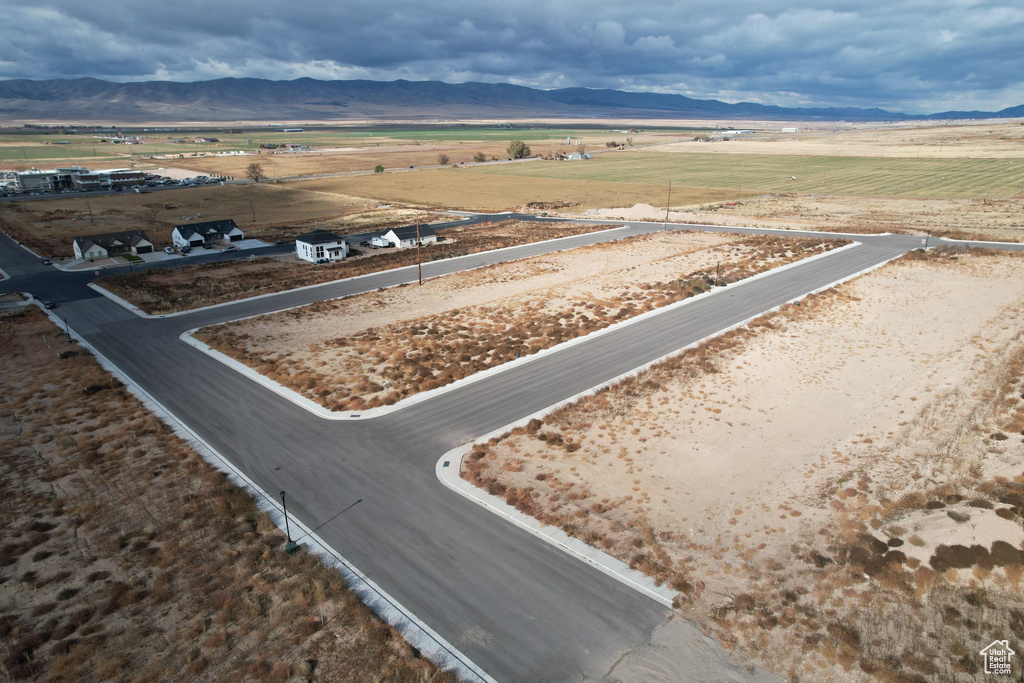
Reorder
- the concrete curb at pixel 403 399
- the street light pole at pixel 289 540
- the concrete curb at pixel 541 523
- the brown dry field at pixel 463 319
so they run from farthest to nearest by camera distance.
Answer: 1. the brown dry field at pixel 463 319
2. the concrete curb at pixel 403 399
3. the street light pole at pixel 289 540
4. the concrete curb at pixel 541 523

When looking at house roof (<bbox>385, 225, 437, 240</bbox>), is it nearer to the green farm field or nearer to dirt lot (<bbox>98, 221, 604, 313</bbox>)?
dirt lot (<bbox>98, 221, 604, 313</bbox>)

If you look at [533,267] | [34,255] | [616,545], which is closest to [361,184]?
[34,255]

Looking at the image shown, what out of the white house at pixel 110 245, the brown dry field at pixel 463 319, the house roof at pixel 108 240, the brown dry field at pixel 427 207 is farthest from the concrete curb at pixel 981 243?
the house roof at pixel 108 240

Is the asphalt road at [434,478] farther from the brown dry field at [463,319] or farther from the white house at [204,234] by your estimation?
the white house at [204,234]

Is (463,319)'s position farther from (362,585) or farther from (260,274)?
(260,274)

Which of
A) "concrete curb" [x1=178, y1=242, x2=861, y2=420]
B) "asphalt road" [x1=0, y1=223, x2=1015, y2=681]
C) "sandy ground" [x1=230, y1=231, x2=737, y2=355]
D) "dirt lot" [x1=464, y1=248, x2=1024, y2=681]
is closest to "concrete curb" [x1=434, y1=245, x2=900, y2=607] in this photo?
"asphalt road" [x1=0, y1=223, x2=1015, y2=681]

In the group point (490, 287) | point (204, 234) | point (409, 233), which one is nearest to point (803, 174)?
point (409, 233)
